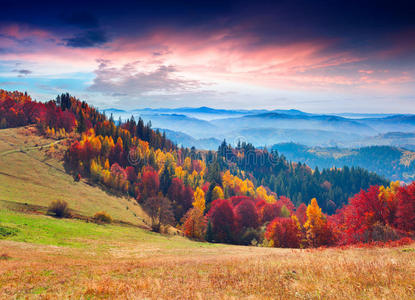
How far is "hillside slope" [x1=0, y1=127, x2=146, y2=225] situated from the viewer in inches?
2215

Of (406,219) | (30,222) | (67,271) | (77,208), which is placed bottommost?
(77,208)

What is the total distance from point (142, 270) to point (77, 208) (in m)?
52.9

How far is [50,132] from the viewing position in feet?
433

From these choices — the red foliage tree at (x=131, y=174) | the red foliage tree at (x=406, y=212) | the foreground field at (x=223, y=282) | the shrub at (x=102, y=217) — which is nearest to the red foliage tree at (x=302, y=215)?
the red foliage tree at (x=406, y=212)

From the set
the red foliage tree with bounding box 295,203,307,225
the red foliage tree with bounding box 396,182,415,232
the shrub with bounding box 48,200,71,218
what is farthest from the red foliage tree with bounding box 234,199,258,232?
the shrub with bounding box 48,200,71,218

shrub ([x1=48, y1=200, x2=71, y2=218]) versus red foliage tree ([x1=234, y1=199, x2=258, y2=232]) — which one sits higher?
shrub ([x1=48, y1=200, x2=71, y2=218])

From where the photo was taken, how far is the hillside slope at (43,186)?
5625 cm

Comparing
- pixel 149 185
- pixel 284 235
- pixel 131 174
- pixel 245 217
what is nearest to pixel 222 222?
pixel 245 217

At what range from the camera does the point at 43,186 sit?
6812 cm

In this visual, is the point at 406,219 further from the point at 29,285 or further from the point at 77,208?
the point at 77,208

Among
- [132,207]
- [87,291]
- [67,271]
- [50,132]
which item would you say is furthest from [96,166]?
[87,291]

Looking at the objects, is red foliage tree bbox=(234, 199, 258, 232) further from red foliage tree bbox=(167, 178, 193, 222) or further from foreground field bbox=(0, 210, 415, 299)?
foreground field bbox=(0, 210, 415, 299)

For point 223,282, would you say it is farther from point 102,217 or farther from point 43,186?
point 43,186

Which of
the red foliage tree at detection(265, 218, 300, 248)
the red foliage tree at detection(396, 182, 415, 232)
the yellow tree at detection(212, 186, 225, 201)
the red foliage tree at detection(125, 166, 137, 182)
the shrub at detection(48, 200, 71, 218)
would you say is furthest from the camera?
the red foliage tree at detection(125, 166, 137, 182)
